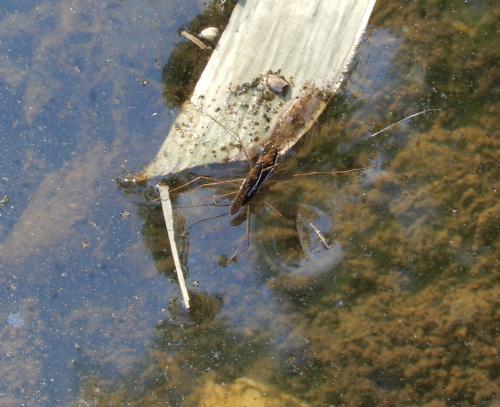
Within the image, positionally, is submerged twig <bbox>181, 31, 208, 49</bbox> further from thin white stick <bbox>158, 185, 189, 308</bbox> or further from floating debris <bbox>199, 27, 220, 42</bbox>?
thin white stick <bbox>158, 185, 189, 308</bbox>

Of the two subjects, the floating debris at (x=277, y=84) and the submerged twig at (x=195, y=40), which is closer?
the floating debris at (x=277, y=84)

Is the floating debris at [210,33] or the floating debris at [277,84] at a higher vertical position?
the floating debris at [210,33]

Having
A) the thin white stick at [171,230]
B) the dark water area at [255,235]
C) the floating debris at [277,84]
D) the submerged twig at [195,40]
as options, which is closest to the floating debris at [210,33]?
the submerged twig at [195,40]

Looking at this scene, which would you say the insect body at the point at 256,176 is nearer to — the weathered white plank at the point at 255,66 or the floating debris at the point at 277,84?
the weathered white plank at the point at 255,66

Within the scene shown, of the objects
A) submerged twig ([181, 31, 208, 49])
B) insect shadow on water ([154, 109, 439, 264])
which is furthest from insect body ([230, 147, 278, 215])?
submerged twig ([181, 31, 208, 49])

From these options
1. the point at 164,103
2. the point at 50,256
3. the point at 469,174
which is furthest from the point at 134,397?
the point at 469,174
